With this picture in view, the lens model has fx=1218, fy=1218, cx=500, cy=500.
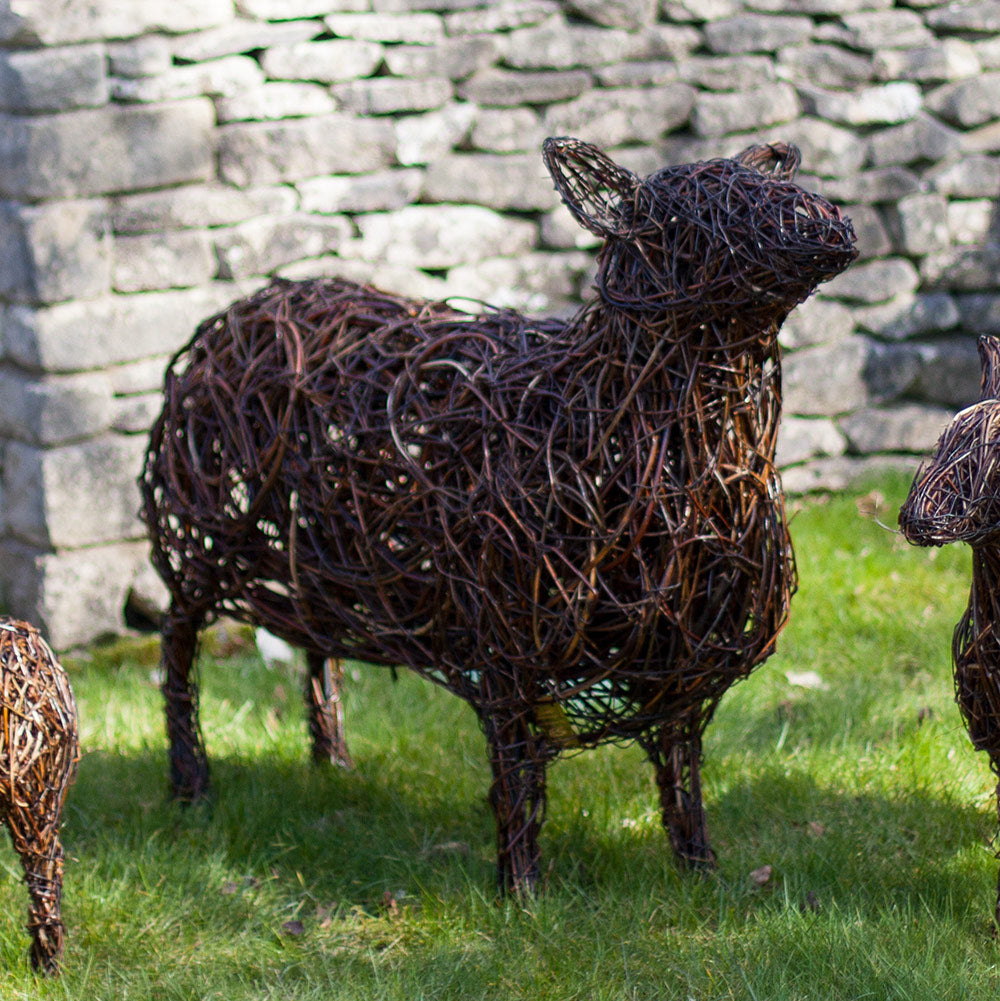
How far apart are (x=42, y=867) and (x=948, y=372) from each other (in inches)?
187

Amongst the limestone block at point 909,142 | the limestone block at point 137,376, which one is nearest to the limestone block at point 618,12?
the limestone block at point 909,142

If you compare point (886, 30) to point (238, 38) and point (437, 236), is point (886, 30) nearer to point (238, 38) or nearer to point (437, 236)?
point (437, 236)

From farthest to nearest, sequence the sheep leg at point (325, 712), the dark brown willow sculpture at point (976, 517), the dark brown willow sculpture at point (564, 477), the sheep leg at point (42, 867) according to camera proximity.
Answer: the sheep leg at point (325, 712) < the sheep leg at point (42, 867) < the dark brown willow sculpture at point (564, 477) < the dark brown willow sculpture at point (976, 517)

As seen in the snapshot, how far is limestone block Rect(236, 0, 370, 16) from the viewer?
4.51 meters

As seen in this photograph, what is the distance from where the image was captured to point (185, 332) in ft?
14.9

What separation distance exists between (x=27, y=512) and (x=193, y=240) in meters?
1.17

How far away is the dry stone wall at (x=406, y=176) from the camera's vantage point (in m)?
4.31

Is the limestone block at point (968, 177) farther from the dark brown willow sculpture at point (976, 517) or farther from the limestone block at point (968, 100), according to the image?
the dark brown willow sculpture at point (976, 517)

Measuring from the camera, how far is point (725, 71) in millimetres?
5402

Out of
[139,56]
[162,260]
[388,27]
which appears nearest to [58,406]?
[162,260]

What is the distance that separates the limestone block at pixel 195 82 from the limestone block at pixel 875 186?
105 inches

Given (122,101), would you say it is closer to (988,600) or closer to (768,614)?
(768,614)

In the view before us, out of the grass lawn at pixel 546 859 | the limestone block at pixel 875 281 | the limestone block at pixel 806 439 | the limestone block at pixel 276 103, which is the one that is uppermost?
the limestone block at pixel 276 103

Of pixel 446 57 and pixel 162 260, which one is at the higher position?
pixel 446 57
